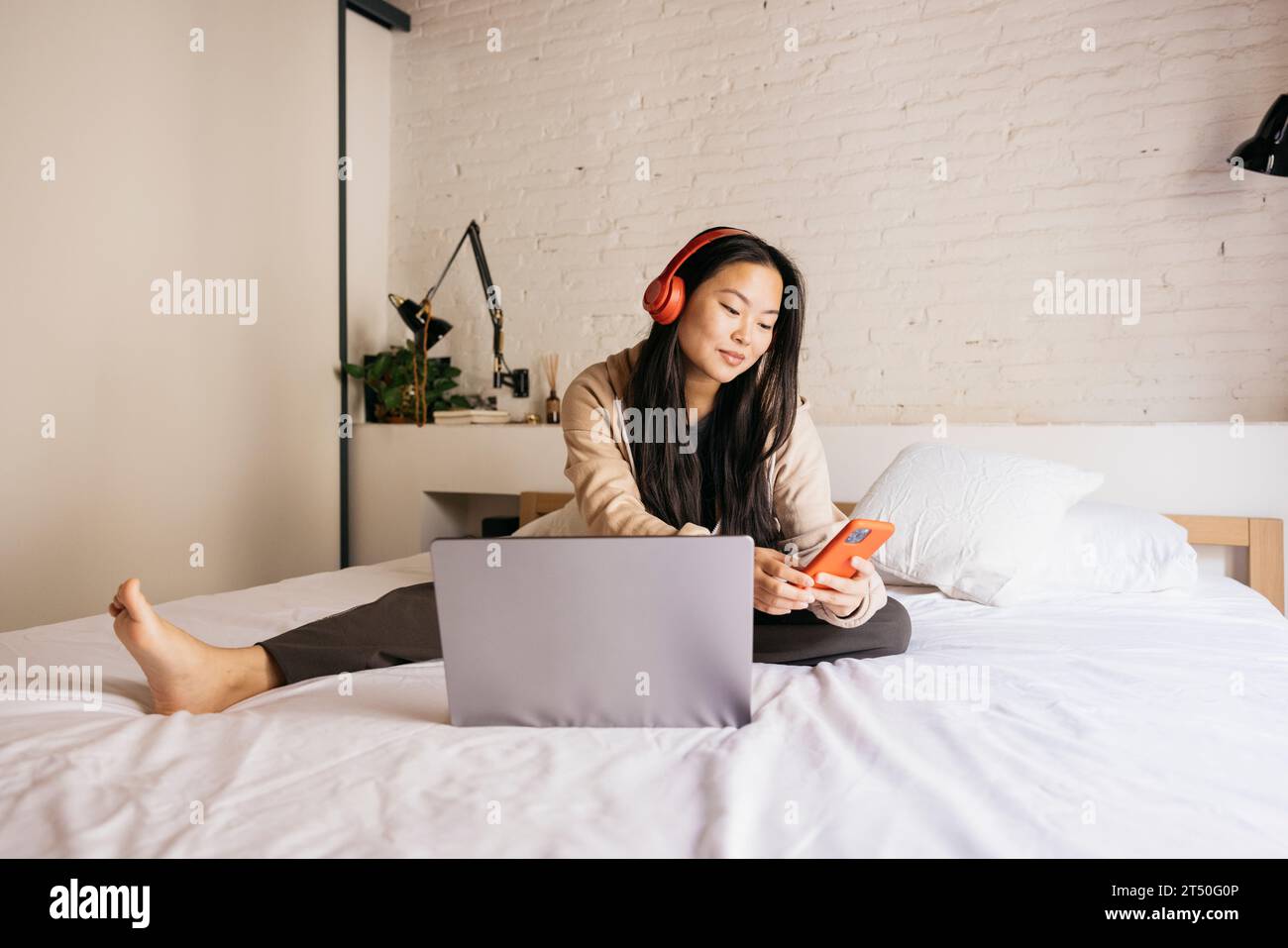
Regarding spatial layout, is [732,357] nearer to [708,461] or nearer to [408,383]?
[708,461]

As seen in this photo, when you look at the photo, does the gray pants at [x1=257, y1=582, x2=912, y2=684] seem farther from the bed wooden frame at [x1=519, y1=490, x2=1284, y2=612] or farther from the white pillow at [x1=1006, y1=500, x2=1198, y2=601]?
the bed wooden frame at [x1=519, y1=490, x2=1284, y2=612]

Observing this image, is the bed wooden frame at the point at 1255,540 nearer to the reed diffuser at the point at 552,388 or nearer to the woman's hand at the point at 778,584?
the woman's hand at the point at 778,584

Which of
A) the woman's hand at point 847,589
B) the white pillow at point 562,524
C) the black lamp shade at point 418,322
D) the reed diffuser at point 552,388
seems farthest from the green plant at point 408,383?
the woman's hand at point 847,589

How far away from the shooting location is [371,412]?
3518 millimetres

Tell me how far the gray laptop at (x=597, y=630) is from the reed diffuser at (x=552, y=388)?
2128mm

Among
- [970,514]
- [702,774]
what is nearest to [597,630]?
[702,774]

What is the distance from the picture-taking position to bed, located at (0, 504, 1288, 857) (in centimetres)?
79

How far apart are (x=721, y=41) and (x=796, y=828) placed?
2858 mm

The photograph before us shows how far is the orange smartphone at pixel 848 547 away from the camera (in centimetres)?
117

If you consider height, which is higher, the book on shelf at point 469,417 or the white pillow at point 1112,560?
the book on shelf at point 469,417
